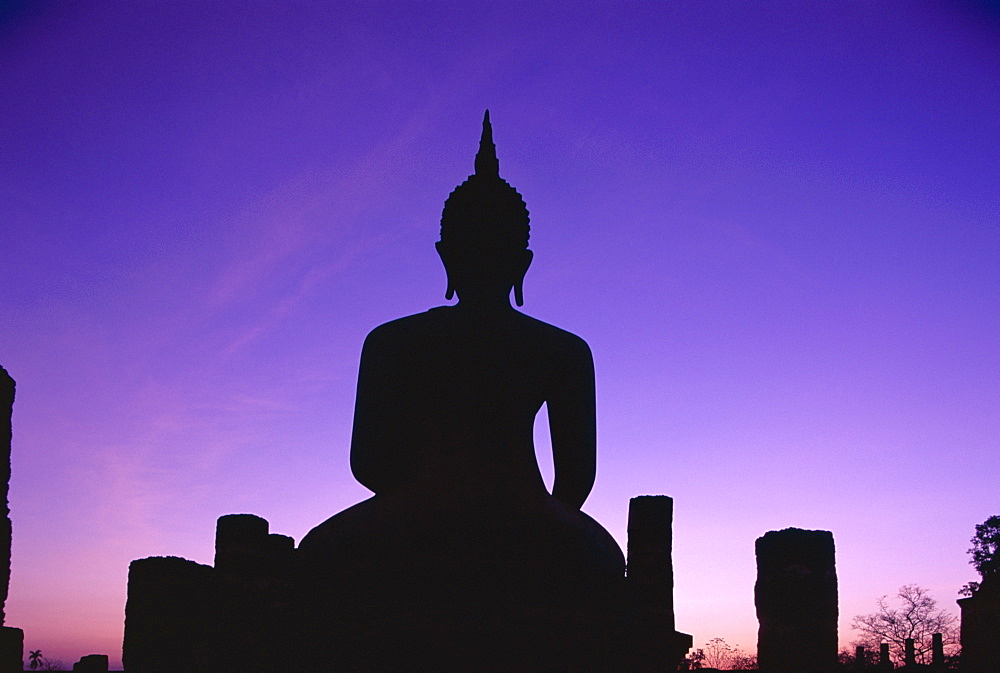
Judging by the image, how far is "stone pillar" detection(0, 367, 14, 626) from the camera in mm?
5828

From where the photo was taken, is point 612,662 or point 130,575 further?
point 130,575

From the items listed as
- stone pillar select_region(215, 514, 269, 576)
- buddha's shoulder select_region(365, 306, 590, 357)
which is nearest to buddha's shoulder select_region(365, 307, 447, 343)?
buddha's shoulder select_region(365, 306, 590, 357)

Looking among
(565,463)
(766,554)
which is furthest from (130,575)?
(766,554)

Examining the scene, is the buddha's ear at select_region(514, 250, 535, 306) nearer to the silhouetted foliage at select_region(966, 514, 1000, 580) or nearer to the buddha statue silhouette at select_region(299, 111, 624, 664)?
the buddha statue silhouette at select_region(299, 111, 624, 664)

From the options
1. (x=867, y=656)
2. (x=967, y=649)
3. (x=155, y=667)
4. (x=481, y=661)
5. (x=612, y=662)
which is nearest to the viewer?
(x=481, y=661)

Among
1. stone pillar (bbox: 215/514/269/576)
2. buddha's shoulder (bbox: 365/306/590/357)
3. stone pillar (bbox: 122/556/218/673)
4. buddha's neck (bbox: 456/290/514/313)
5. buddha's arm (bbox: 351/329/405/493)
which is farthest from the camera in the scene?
stone pillar (bbox: 215/514/269/576)

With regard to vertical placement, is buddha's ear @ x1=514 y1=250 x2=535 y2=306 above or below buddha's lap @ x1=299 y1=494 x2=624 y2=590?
above

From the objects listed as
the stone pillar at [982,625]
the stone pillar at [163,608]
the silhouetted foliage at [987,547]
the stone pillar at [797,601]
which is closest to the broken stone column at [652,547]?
the stone pillar at [797,601]

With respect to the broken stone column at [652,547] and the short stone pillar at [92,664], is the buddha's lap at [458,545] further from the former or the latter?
the short stone pillar at [92,664]

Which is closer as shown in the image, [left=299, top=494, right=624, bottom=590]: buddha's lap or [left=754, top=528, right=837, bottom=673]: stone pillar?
[left=299, top=494, right=624, bottom=590]: buddha's lap

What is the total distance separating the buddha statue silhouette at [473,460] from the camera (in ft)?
15.8

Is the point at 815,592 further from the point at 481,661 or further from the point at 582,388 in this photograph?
the point at 481,661

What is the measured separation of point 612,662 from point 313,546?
1693mm

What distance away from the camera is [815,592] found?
26.3 ft
